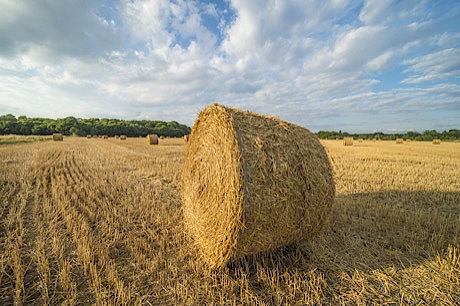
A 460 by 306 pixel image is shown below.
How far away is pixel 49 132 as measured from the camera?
66688 millimetres

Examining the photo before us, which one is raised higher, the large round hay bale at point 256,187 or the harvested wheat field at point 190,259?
the large round hay bale at point 256,187

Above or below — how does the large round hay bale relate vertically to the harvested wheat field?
above

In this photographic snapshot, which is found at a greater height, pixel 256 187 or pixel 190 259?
pixel 256 187

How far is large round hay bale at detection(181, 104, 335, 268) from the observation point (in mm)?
2984

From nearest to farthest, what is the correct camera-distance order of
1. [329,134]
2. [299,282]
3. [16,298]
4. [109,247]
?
[16,298] → [299,282] → [109,247] → [329,134]

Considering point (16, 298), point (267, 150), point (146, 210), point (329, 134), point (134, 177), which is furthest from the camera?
point (329, 134)

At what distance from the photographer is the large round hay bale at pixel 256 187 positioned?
9.79 feet

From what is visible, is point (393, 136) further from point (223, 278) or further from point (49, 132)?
point (49, 132)

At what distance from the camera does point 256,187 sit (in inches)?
116

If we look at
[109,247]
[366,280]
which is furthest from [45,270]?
[366,280]

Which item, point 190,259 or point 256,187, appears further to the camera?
point 190,259

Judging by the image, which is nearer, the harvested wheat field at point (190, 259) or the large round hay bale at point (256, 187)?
the harvested wheat field at point (190, 259)

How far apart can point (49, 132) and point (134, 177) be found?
75.5 metres

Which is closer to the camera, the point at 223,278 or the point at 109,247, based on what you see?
the point at 223,278
